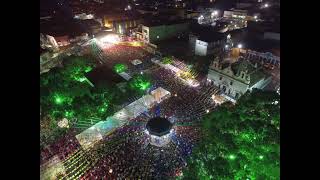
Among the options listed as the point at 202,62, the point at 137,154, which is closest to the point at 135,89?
the point at 137,154

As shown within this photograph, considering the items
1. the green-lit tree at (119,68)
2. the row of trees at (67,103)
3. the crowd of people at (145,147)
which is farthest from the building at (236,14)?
the row of trees at (67,103)

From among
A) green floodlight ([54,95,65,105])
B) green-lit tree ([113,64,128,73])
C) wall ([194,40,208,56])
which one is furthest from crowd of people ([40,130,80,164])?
wall ([194,40,208,56])

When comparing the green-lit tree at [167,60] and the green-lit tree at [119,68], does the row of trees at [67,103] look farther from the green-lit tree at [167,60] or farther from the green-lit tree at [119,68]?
the green-lit tree at [167,60]

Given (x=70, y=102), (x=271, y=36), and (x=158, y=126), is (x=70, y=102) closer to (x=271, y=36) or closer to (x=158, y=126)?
(x=158, y=126)

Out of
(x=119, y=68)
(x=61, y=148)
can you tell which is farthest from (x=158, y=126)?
(x=119, y=68)
